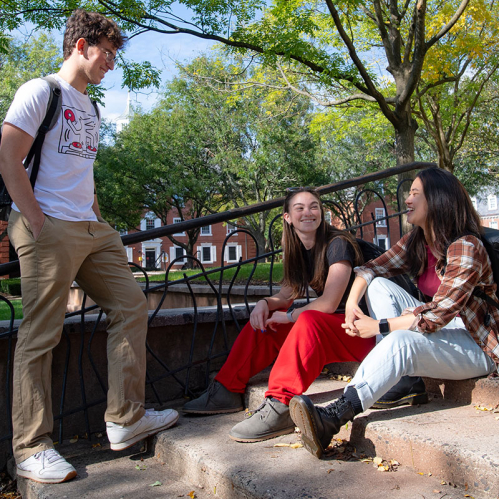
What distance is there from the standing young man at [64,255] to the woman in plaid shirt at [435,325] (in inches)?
38.1

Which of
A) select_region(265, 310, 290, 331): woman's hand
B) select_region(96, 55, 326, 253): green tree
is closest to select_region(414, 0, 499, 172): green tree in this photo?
select_region(265, 310, 290, 331): woman's hand

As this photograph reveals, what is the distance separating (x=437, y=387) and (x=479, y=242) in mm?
852

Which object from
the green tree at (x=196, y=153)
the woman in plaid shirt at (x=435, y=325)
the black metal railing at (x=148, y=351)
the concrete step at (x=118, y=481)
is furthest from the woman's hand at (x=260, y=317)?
the green tree at (x=196, y=153)

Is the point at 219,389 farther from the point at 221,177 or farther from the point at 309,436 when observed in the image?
the point at 221,177

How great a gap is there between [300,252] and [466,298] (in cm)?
114

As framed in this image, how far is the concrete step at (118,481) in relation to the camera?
2338mm

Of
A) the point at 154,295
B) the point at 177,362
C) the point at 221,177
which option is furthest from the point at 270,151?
the point at 177,362

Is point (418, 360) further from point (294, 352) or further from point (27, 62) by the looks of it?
point (27, 62)

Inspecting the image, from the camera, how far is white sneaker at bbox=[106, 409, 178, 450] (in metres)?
2.61

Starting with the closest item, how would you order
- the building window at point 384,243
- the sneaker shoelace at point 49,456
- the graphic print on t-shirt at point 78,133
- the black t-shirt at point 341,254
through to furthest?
the sneaker shoelace at point 49,456, the graphic print on t-shirt at point 78,133, the black t-shirt at point 341,254, the building window at point 384,243

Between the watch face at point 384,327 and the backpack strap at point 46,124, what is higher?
the backpack strap at point 46,124

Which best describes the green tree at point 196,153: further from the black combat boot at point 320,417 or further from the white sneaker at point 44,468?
the black combat boot at point 320,417

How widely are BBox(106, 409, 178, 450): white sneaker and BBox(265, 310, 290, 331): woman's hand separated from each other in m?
0.78

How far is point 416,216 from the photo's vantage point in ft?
8.58
